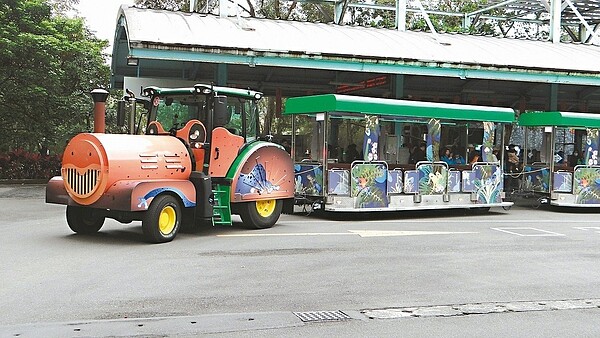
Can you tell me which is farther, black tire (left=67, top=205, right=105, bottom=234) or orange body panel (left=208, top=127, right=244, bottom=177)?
orange body panel (left=208, top=127, right=244, bottom=177)

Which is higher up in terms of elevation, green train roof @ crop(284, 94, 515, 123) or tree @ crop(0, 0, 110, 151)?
tree @ crop(0, 0, 110, 151)

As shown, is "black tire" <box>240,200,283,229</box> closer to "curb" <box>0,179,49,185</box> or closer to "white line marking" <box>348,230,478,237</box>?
"white line marking" <box>348,230,478,237</box>

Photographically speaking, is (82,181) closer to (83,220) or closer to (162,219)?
(83,220)

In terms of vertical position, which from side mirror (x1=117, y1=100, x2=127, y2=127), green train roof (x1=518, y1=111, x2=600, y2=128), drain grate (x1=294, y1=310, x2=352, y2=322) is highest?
green train roof (x1=518, y1=111, x2=600, y2=128)

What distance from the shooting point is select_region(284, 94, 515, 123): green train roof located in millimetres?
14867

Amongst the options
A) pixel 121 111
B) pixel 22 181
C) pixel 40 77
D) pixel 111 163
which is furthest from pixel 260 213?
pixel 40 77

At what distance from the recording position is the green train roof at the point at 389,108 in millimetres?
14867

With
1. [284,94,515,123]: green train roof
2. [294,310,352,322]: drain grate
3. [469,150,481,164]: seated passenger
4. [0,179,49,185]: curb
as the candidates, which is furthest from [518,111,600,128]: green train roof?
[0,179,49,185]: curb

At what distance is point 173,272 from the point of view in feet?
28.3

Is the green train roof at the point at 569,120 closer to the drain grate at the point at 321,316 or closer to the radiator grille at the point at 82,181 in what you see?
the radiator grille at the point at 82,181

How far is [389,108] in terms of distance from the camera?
50.8 ft

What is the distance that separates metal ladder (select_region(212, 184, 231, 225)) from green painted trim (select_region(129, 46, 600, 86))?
251 inches

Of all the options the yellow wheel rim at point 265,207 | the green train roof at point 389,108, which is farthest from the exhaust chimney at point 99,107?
the green train roof at point 389,108

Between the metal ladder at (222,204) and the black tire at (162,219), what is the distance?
3.39ft
